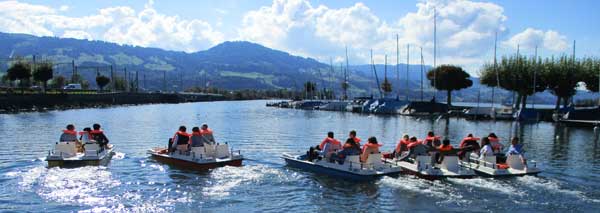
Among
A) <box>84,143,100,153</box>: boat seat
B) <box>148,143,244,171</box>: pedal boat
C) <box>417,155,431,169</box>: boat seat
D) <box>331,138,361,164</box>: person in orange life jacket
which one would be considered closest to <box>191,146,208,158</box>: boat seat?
<box>148,143,244,171</box>: pedal boat

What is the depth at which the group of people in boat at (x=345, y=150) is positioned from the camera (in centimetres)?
2825

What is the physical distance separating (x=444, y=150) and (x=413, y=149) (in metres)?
1.64

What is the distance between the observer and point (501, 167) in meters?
28.2

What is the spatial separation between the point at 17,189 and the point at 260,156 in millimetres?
16832

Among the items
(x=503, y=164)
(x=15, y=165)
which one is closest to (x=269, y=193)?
(x=503, y=164)

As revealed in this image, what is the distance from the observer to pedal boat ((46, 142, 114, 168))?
3023 centimetres

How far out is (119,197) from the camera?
76.8ft

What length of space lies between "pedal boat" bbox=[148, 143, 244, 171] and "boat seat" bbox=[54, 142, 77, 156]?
484 cm

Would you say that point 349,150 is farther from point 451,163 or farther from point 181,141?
point 181,141

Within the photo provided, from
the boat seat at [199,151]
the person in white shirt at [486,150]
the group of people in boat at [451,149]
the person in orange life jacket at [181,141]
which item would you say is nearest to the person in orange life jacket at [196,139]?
the boat seat at [199,151]

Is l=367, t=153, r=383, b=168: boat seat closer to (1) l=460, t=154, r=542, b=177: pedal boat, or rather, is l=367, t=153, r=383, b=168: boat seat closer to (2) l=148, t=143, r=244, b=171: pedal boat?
(1) l=460, t=154, r=542, b=177: pedal boat

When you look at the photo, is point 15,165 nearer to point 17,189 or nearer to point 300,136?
point 17,189

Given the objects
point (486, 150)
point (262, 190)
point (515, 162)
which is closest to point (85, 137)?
point (262, 190)

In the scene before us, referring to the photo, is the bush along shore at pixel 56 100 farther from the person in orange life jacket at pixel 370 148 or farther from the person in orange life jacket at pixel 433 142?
the person in orange life jacket at pixel 433 142
